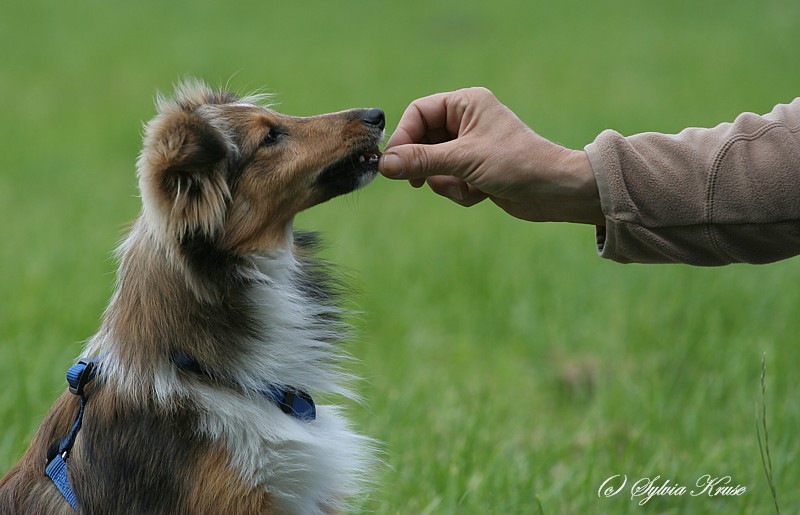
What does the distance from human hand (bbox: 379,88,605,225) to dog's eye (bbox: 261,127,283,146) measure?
1.67 ft

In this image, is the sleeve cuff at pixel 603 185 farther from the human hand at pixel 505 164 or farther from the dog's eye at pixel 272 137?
the dog's eye at pixel 272 137

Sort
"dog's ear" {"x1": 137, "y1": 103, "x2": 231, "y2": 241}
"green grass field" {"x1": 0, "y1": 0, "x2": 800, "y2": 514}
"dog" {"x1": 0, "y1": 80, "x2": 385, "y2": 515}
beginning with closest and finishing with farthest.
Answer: "dog" {"x1": 0, "y1": 80, "x2": 385, "y2": 515} < "dog's ear" {"x1": 137, "y1": 103, "x2": 231, "y2": 241} < "green grass field" {"x1": 0, "y1": 0, "x2": 800, "y2": 514}

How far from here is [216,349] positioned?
132 inches

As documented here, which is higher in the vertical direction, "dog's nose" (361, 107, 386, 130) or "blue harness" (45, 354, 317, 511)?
"dog's nose" (361, 107, 386, 130)

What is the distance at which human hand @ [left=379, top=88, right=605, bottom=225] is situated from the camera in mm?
3109

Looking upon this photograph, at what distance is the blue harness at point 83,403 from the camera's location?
3203mm

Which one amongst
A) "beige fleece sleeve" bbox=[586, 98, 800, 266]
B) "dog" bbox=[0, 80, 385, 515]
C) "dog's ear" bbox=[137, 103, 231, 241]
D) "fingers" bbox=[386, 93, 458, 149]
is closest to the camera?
"beige fleece sleeve" bbox=[586, 98, 800, 266]

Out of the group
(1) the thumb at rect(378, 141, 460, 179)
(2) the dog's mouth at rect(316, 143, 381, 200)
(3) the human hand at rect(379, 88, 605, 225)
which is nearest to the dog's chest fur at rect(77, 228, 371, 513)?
(2) the dog's mouth at rect(316, 143, 381, 200)

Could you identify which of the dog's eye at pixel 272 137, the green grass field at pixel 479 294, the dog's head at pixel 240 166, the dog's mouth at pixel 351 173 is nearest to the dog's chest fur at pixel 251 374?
the dog's head at pixel 240 166

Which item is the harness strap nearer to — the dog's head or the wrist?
the dog's head

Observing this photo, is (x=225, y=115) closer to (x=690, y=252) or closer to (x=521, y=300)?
(x=690, y=252)

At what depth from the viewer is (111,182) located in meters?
10.5

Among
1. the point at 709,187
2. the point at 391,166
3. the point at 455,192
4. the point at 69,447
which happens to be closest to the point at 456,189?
the point at 455,192

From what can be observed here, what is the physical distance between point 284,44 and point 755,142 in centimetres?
1540
